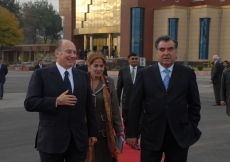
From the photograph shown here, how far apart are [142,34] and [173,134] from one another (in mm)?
48788

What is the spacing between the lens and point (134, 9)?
51812 millimetres

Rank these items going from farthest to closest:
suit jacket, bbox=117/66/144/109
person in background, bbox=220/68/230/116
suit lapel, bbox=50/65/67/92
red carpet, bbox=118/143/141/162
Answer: person in background, bbox=220/68/230/116
suit jacket, bbox=117/66/144/109
red carpet, bbox=118/143/141/162
suit lapel, bbox=50/65/67/92

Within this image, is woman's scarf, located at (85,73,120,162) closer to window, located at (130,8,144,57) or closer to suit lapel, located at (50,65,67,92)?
suit lapel, located at (50,65,67,92)

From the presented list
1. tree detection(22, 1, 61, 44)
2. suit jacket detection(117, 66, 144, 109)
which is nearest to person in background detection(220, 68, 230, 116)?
suit jacket detection(117, 66, 144, 109)

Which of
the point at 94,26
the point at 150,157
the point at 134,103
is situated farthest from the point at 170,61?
the point at 94,26

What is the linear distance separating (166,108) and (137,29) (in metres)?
48.8

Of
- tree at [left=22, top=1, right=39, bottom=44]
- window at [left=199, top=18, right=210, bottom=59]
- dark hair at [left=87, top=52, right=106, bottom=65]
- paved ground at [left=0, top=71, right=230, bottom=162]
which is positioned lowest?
paved ground at [left=0, top=71, right=230, bottom=162]

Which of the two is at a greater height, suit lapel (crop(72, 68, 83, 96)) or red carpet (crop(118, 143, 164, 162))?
suit lapel (crop(72, 68, 83, 96))

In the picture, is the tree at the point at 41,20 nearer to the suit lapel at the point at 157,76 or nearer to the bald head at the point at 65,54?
the bald head at the point at 65,54

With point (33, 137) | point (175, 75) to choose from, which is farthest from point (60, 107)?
point (33, 137)

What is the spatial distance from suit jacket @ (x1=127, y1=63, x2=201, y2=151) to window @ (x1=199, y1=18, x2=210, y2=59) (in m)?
46.7

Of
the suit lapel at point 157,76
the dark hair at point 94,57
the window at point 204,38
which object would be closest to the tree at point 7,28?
the window at point 204,38

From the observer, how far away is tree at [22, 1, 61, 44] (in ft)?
285

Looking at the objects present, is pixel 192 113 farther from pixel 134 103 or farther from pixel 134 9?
pixel 134 9
